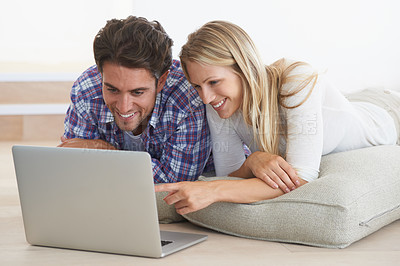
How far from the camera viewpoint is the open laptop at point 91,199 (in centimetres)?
147

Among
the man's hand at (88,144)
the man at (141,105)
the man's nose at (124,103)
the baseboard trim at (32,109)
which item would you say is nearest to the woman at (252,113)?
the man at (141,105)

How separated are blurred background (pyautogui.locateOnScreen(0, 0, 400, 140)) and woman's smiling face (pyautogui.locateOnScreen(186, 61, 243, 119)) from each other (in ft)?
8.43

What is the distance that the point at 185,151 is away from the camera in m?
2.14

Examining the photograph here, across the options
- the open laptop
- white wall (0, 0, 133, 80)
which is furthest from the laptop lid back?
white wall (0, 0, 133, 80)

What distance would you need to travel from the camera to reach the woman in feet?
5.98

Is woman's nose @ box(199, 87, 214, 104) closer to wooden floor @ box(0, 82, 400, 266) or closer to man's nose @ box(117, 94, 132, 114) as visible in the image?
man's nose @ box(117, 94, 132, 114)

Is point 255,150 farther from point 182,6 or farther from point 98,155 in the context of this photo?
point 182,6

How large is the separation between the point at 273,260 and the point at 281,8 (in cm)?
319

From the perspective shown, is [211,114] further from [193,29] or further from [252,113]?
[193,29]

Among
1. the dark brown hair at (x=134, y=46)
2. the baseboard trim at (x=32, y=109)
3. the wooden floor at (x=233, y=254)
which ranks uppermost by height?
the dark brown hair at (x=134, y=46)

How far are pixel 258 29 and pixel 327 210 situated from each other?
9.69ft

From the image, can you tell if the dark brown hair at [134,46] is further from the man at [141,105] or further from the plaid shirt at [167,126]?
the plaid shirt at [167,126]

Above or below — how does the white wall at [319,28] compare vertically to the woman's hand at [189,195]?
above

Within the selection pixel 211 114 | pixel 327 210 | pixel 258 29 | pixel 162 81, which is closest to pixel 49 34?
pixel 258 29
